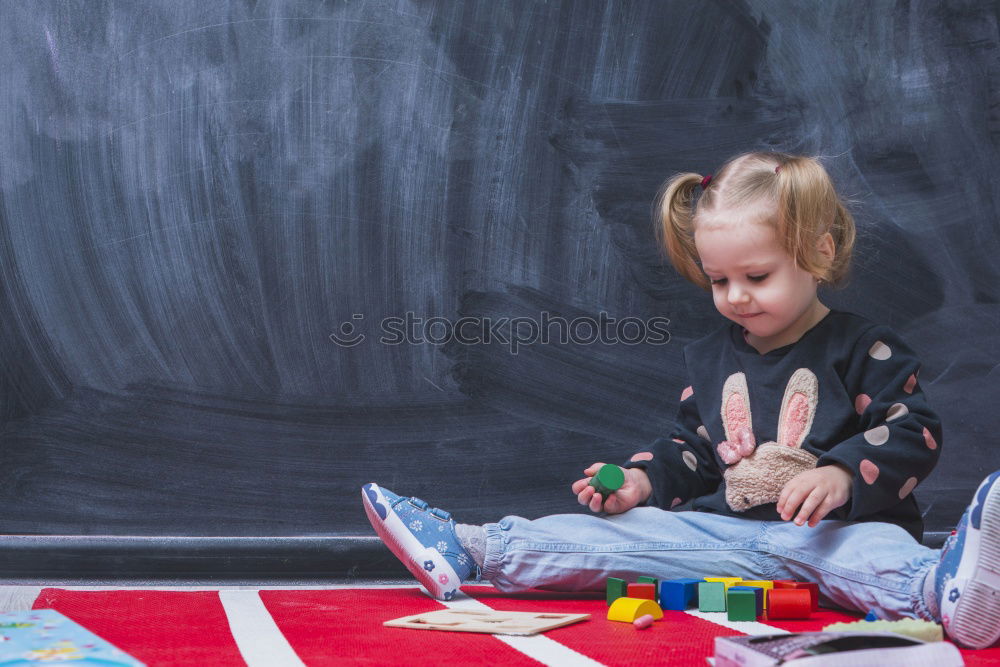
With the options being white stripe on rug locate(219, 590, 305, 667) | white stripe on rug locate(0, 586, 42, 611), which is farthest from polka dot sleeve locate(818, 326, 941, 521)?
white stripe on rug locate(0, 586, 42, 611)

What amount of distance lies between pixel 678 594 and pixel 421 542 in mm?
280

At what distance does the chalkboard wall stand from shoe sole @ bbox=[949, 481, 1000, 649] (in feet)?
1.97

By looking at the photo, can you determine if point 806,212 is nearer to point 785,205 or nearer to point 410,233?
point 785,205

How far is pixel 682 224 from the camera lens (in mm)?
1294

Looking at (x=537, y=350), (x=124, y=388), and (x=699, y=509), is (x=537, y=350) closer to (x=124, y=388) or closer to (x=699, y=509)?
(x=699, y=509)

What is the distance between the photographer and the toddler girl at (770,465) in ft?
3.47

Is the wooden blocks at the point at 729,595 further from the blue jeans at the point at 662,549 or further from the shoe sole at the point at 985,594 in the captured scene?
the shoe sole at the point at 985,594

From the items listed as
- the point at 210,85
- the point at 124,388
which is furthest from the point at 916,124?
the point at 124,388

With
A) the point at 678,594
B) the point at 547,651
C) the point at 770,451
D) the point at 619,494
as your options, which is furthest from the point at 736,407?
the point at 547,651

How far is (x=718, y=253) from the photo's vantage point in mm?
1155

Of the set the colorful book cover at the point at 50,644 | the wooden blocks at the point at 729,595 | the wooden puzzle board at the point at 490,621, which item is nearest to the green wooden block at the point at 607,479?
the wooden blocks at the point at 729,595

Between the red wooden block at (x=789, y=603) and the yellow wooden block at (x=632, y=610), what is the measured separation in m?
0.11

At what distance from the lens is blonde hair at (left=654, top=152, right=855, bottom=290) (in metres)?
1.15

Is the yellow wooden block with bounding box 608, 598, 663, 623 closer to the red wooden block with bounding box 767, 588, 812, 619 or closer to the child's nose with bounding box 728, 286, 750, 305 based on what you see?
the red wooden block with bounding box 767, 588, 812, 619
